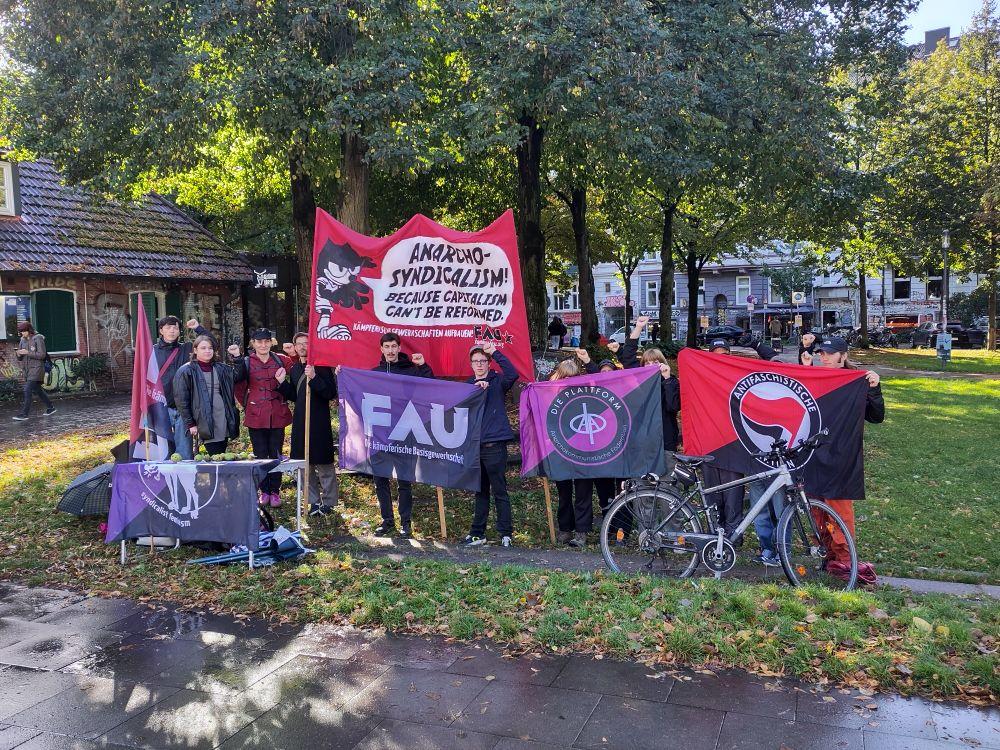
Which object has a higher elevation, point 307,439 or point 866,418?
point 866,418

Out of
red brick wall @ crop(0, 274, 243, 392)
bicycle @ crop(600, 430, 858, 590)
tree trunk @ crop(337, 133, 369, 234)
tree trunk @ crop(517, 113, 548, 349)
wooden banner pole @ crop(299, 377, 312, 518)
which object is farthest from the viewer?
red brick wall @ crop(0, 274, 243, 392)

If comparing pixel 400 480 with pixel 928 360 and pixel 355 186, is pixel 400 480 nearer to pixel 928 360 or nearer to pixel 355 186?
pixel 355 186

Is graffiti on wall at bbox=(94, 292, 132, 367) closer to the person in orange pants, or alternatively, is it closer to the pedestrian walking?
the pedestrian walking

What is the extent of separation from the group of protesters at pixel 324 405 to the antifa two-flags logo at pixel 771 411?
20.0 inches

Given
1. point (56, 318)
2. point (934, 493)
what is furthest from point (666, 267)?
point (934, 493)

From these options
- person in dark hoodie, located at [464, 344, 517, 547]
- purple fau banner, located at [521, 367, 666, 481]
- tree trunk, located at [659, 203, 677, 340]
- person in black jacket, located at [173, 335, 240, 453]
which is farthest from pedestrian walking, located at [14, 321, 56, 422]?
tree trunk, located at [659, 203, 677, 340]

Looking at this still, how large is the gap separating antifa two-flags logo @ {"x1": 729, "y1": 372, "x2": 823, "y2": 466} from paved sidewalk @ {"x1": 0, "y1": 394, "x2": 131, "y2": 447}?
11620 mm

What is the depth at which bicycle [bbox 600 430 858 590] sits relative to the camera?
6.50 m

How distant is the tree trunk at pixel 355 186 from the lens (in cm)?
1254

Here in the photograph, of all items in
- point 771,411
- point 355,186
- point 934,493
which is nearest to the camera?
point 771,411

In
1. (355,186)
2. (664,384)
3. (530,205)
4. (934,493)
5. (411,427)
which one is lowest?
(934,493)

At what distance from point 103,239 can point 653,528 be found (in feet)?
67.8

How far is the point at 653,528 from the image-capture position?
22.6 feet

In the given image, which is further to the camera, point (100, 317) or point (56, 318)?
point (100, 317)
